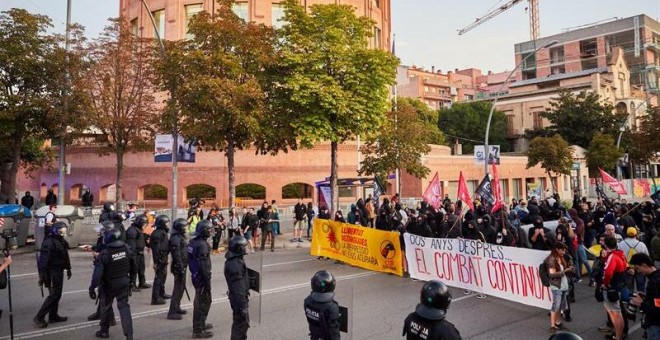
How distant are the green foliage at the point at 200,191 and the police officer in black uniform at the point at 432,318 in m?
31.7

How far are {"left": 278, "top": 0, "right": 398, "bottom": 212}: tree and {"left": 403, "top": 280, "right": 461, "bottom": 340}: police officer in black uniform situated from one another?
14.4 metres

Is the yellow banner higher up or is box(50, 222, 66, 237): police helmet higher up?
box(50, 222, 66, 237): police helmet

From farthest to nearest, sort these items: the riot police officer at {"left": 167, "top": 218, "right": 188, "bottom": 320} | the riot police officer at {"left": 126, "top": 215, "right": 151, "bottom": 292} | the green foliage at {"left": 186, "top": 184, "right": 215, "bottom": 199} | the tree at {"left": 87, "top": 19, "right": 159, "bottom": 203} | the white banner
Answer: the green foliage at {"left": 186, "top": 184, "right": 215, "bottom": 199} → the tree at {"left": 87, "top": 19, "right": 159, "bottom": 203} → the riot police officer at {"left": 126, "top": 215, "right": 151, "bottom": 292} → the white banner → the riot police officer at {"left": 167, "top": 218, "right": 188, "bottom": 320}

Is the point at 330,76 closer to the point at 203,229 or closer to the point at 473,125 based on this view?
the point at 203,229

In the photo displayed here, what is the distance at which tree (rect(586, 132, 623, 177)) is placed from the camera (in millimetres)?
40531

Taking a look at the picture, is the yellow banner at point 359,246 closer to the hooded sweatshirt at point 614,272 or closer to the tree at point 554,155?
the hooded sweatshirt at point 614,272

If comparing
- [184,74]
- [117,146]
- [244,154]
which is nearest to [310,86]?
[184,74]

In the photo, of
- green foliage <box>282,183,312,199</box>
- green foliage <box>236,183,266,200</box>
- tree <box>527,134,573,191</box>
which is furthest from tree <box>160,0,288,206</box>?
tree <box>527,134,573,191</box>

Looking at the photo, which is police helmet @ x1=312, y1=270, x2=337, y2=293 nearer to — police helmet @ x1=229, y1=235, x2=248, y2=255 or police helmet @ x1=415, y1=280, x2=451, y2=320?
police helmet @ x1=415, y1=280, x2=451, y2=320

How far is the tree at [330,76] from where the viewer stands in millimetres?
18078

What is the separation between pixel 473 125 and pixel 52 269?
58.6 metres

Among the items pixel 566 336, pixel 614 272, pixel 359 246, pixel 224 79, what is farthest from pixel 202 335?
pixel 224 79

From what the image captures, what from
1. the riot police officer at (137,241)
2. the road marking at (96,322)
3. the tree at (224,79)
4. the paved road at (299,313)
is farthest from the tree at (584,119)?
the riot police officer at (137,241)

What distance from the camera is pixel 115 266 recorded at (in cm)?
707
